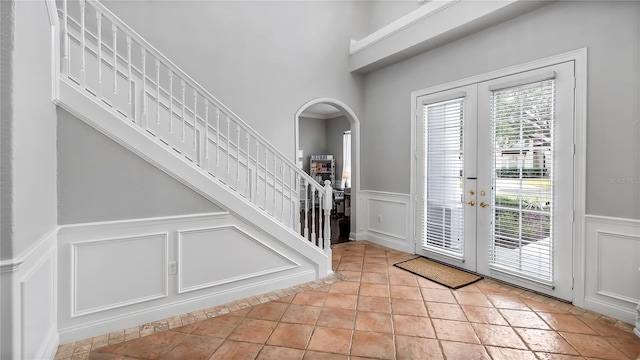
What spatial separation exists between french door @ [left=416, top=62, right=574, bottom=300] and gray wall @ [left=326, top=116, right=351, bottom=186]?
4.81 metres

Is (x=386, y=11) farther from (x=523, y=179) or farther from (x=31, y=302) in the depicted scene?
(x=31, y=302)

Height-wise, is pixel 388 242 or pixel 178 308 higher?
pixel 388 242

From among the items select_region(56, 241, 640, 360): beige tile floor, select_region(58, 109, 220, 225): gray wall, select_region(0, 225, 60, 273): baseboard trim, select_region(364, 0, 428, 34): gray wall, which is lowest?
select_region(56, 241, 640, 360): beige tile floor

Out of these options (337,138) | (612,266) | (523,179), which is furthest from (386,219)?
(337,138)

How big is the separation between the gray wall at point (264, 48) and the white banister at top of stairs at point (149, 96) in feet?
1.07

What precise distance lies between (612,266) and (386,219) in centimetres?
277

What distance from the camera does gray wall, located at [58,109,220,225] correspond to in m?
2.23

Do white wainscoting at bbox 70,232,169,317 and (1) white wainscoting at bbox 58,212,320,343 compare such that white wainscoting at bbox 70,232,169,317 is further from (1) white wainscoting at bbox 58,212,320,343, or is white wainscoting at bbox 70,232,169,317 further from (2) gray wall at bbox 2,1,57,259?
(2) gray wall at bbox 2,1,57,259

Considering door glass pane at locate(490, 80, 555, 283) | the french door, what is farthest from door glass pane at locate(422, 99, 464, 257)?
door glass pane at locate(490, 80, 555, 283)

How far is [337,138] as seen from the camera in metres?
9.28

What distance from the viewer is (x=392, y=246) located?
192 inches

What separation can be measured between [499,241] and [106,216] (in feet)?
13.1

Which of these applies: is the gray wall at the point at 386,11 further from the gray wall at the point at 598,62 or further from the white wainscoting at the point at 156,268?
the white wainscoting at the point at 156,268

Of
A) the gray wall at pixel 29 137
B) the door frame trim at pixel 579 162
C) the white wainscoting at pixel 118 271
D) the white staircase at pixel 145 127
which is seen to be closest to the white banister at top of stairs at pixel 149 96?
the white staircase at pixel 145 127
